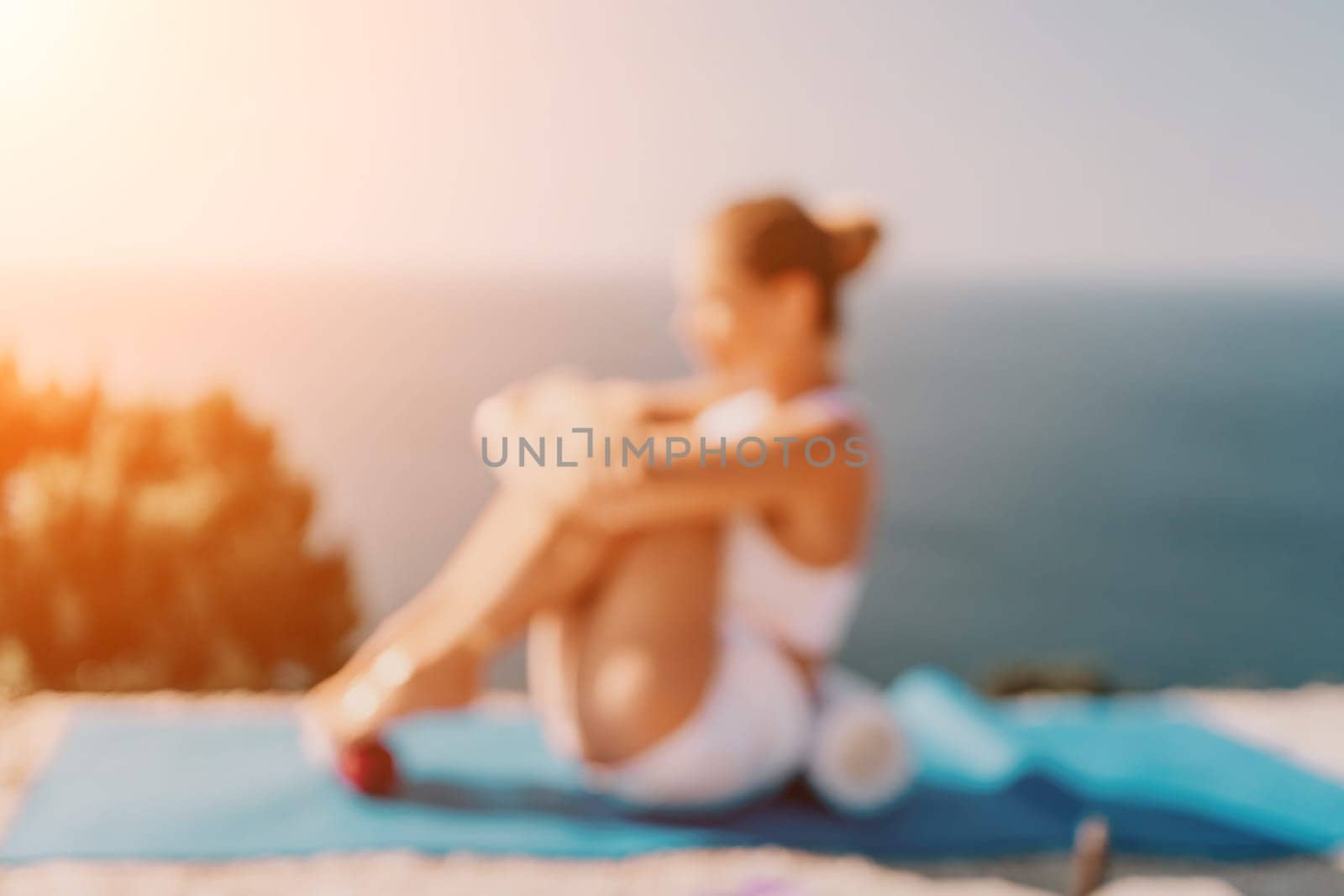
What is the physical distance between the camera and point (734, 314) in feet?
8.93

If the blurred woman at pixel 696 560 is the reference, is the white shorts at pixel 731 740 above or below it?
below

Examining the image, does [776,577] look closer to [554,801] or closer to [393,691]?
[554,801]

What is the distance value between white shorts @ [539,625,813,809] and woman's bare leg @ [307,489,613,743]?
294mm

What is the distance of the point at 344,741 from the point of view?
276 cm

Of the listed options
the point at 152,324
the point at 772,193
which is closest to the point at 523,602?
the point at 772,193

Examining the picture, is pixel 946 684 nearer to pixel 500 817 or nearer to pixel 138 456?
pixel 500 817

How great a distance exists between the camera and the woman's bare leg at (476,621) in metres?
2.67

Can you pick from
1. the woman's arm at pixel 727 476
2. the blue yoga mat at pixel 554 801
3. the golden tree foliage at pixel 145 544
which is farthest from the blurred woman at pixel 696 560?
the golden tree foliage at pixel 145 544

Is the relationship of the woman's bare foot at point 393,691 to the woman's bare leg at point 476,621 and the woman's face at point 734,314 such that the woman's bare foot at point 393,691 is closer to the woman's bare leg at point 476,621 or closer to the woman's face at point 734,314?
the woman's bare leg at point 476,621

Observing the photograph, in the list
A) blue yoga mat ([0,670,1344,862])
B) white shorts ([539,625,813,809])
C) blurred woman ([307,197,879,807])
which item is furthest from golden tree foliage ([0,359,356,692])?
white shorts ([539,625,813,809])

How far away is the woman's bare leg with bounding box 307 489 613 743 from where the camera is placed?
2672mm

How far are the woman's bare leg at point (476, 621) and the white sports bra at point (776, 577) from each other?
A: 30 cm

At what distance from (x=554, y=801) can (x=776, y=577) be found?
0.75 meters

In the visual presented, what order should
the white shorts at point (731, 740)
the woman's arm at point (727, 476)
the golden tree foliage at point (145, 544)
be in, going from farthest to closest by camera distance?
1. the golden tree foliage at point (145, 544)
2. the white shorts at point (731, 740)
3. the woman's arm at point (727, 476)
